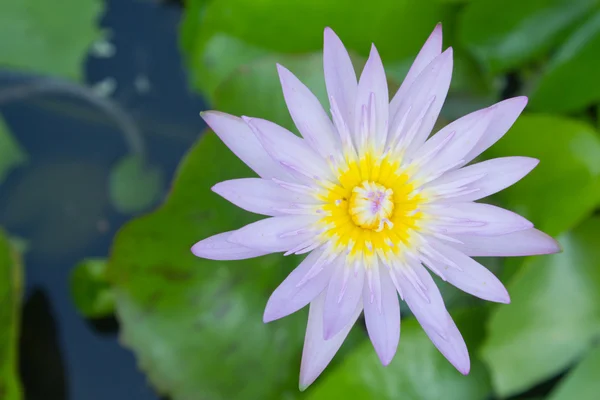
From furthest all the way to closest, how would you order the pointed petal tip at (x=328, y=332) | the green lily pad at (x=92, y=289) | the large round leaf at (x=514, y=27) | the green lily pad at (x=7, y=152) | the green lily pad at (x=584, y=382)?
the green lily pad at (x=7, y=152)
the green lily pad at (x=92, y=289)
the large round leaf at (x=514, y=27)
the green lily pad at (x=584, y=382)
the pointed petal tip at (x=328, y=332)

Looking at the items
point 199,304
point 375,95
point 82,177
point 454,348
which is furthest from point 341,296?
point 82,177

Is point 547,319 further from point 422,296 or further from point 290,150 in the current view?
point 290,150

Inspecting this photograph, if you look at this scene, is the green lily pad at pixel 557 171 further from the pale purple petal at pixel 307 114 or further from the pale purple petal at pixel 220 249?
the pale purple petal at pixel 220 249

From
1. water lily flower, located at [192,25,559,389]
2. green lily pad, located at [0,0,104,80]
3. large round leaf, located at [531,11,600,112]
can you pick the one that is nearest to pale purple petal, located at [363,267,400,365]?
water lily flower, located at [192,25,559,389]

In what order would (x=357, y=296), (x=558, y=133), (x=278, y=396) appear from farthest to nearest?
(x=278, y=396) → (x=558, y=133) → (x=357, y=296)

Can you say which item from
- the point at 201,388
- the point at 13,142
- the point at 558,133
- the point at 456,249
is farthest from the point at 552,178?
the point at 13,142

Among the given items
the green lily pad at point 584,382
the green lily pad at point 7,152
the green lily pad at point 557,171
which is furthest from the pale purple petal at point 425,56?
the green lily pad at point 7,152

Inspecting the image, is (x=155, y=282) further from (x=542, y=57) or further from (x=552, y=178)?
(x=542, y=57)

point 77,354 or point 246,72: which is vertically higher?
point 246,72
